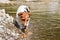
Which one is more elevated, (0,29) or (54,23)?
(0,29)

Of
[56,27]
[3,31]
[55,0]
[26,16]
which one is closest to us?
[3,31]

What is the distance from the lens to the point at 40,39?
12172 mm

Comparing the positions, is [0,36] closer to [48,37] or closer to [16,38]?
[16,38]

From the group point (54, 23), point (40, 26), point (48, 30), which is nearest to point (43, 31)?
point (48, 30)

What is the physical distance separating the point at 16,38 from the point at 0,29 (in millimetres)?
839

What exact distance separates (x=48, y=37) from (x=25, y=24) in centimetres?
144

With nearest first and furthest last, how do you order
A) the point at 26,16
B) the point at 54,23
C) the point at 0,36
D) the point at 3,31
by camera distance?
the point at 0,36
the point at 3,31
the point at 26,16
the point at 54,23

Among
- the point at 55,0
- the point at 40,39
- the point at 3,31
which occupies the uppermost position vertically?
the point at 3,31

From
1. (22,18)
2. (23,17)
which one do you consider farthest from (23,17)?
(22,18)

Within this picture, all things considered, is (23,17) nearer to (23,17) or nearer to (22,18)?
(23,17)

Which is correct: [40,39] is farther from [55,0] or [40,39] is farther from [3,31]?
[55,0]

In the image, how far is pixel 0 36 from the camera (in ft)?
32.3

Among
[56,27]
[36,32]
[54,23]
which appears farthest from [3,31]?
[54,23]

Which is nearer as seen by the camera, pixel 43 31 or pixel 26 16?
pixel 26 16
